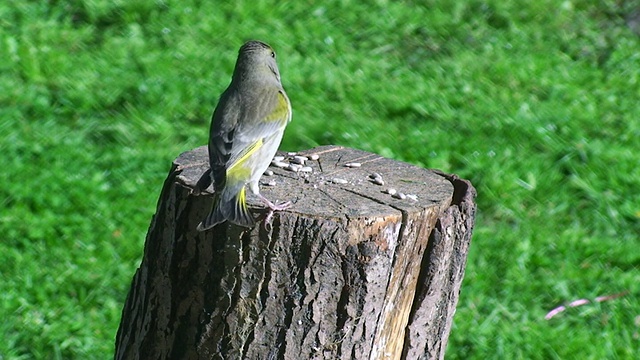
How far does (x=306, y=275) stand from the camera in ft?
10.9

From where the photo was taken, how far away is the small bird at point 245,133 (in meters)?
3.35

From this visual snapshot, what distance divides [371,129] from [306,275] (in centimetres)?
386

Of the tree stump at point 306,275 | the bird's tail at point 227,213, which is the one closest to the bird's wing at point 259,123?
the tree stump at point 306,275

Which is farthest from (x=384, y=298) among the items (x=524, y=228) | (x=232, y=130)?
(x=524, y=228)

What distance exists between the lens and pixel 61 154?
651 cm

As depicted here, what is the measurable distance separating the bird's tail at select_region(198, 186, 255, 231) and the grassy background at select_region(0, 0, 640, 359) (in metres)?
1.87

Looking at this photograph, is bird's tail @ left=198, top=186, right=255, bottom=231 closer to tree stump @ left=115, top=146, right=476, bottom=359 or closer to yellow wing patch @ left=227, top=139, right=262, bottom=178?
tree stump @ left=115, top=146, right=476, bottom=359

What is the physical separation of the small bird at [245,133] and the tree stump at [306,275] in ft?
0.20

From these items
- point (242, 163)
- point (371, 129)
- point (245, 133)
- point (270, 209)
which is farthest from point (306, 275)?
point (371, 129)

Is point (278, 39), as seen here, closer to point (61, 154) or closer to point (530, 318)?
point (61, 154)

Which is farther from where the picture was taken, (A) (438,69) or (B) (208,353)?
(A) (438,69)

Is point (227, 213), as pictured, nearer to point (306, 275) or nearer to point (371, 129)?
point (306, 275)

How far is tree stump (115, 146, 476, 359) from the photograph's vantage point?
3.34 metres

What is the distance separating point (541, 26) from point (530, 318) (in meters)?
3.95
